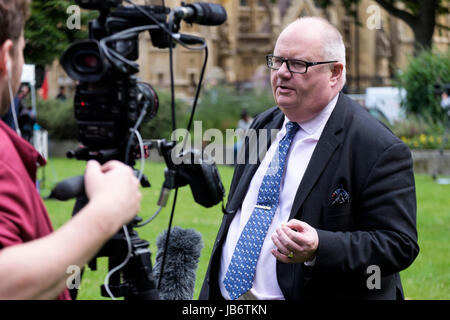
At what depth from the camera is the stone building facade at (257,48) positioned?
3578 centimetres

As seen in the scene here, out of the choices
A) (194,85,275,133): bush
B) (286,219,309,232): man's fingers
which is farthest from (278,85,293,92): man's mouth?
(194,85,275,133): bush

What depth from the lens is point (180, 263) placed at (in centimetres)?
383

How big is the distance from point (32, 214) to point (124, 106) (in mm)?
732

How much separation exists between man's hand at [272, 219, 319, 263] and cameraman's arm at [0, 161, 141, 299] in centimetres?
124

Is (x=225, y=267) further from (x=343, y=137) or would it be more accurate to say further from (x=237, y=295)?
(x=343, y=137)

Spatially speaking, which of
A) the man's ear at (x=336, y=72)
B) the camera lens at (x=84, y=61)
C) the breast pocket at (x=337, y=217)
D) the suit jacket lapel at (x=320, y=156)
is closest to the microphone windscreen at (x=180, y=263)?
the suit jacket lapel at (x=320, y=156)

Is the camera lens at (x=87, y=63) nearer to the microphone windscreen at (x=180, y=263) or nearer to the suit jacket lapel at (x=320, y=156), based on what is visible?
the suit jacket lapel at (x=320, y=156)

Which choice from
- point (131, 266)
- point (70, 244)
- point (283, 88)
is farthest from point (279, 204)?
point (70, 244)

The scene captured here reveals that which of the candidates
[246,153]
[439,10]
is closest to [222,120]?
[439,10]

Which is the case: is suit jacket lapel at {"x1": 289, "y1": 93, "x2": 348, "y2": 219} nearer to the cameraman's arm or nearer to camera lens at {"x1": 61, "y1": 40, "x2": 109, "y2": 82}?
camera lens at {"x1": 61, "y1": 40, "x2": 109, "y2": 82}

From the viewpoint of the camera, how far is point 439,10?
3114cm

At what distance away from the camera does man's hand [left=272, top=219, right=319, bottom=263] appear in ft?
10.5

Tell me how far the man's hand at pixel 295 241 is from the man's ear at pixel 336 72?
0.86m

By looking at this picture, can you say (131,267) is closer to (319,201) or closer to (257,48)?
(319,201)
